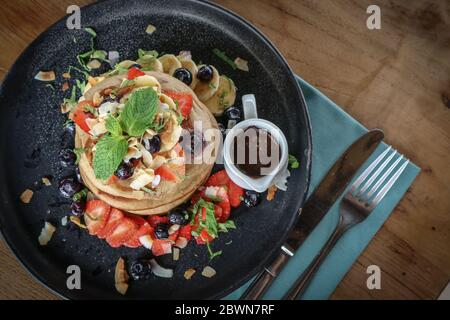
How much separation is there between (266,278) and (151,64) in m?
1.14

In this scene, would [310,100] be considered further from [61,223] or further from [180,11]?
[61,223]

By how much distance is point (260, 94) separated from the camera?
2287mm

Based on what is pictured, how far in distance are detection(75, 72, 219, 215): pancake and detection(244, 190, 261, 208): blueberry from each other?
0.21 meters

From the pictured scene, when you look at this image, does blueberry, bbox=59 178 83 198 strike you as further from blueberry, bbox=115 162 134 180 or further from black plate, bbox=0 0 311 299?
blueberry, bbox=115 162 134 180

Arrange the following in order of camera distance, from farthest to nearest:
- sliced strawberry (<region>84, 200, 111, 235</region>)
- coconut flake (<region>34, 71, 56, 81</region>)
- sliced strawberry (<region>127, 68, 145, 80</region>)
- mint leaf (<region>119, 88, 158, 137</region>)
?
coconut flake (<region>34, 71, 56, 81</region>) → sliced strawberry (<region>84, 200, 111, 235</region>) → sliced strawberry (<region>127, 68, 145, 80</region>) → mint leaf (<region>119, 88, 158, 137</region>)

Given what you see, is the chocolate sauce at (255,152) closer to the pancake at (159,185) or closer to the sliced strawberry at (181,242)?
the pancake at (159,185)

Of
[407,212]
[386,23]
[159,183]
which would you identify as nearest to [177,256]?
[159,183]

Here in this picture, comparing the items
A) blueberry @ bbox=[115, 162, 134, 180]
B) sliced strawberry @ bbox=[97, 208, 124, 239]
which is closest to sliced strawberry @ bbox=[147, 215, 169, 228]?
sliced strawberry @ bbox=[97, 208, 124, 239]

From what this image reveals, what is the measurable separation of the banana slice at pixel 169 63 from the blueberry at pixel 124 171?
2.01 feet

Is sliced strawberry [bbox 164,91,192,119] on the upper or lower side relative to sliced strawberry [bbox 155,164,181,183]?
upper

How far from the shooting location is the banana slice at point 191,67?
2.27 m

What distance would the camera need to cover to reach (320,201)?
2.21 meters

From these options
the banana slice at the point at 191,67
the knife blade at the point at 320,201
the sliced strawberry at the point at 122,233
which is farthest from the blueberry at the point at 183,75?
the knife blade at the point at 320,201

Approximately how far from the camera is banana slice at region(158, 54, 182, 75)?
2.28 metres
